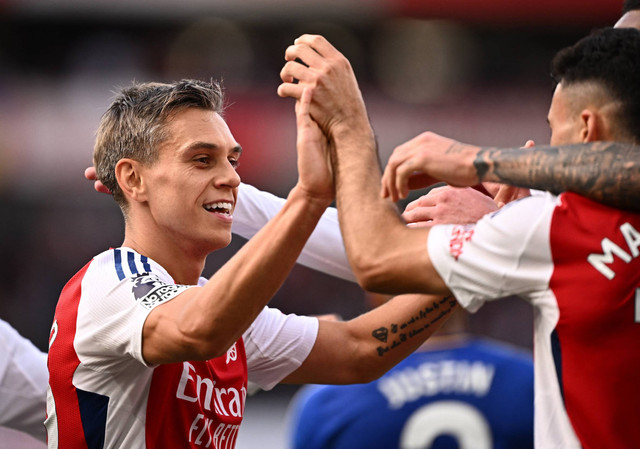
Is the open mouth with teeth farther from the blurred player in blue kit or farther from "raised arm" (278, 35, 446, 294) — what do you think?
the blurred player in blue kit

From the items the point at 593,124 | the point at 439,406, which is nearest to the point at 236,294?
the point at 593,124

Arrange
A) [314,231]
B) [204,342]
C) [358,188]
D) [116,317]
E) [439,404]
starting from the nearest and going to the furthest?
[358,188]
[204,342]
[116,317]
[439,404]
[314,231]

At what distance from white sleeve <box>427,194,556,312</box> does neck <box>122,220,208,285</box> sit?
4.56 ft

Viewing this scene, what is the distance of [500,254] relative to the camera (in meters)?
2.71

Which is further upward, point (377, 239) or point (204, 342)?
point (377, 239)

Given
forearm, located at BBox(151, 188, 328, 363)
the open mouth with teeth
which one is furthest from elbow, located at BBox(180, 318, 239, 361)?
the open mouth with teeth

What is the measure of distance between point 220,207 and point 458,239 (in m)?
1.38

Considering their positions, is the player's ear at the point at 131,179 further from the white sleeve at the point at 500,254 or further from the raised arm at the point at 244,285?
the white sleeve at the point at 500,254

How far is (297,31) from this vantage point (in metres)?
16.4

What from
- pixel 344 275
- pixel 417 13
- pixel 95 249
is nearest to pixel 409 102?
pixel 417 13

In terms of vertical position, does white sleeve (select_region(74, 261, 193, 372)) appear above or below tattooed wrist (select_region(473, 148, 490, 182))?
below

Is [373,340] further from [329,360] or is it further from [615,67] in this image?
[615,67]

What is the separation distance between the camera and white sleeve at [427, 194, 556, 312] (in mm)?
2678

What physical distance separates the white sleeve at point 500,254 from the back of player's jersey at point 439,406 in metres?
1.34
